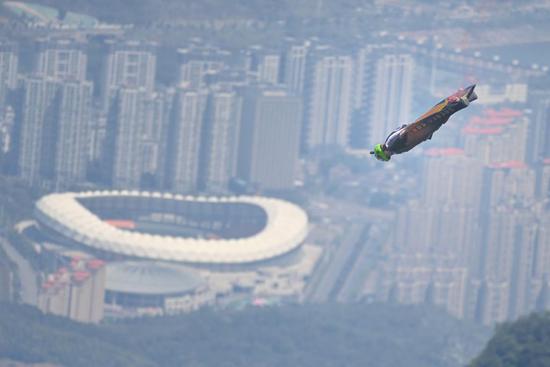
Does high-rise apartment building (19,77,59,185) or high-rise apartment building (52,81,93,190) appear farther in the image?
high-rise apartment building (52,81,93,190)

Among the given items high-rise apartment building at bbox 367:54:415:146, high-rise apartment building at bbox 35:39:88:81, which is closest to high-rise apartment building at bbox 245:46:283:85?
high-rise apartment building at bbox 367:54:415:146

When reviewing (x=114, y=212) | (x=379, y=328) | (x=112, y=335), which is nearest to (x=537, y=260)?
(x=379, y=328)

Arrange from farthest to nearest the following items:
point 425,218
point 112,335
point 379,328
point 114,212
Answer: point 425,218
point 114,212
point 379,328
point 112,335

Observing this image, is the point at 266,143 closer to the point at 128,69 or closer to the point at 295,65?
the point at 295,65

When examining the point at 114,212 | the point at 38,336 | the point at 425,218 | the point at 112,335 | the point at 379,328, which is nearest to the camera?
the point at 38,336

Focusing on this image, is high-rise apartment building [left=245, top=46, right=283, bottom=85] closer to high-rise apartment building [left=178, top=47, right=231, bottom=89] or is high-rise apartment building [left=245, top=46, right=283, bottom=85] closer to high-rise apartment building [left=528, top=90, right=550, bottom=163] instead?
high-rise apartment building [left=178, top=47, right=231, bottom=89]

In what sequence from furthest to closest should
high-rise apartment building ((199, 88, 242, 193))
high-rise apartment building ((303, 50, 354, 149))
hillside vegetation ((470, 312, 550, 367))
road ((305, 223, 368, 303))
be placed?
high-rise apartment building ((303, 50, 354, 149)), high-rise apartment building ((199, 88, 242, 193)), road ((305, 223, 368, 303)), hillside vegetation ((470, 312, 550, 367))

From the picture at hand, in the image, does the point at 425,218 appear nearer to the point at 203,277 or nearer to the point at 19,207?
the point at 203,277
